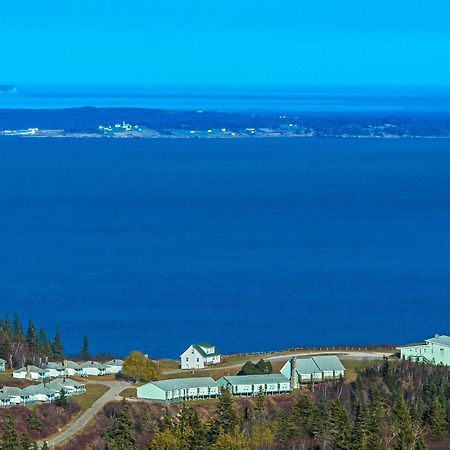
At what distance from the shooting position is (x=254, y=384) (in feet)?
143

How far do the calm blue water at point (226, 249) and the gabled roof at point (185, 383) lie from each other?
416 inches

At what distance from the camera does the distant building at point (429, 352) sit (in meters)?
47.5

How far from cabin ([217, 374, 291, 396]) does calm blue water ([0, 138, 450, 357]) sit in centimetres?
1059

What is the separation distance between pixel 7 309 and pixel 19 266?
11962 millimetres

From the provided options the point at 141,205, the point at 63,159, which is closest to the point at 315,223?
the point at 141,205

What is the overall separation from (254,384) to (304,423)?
3953mm

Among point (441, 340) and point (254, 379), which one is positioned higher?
point (441, 340)

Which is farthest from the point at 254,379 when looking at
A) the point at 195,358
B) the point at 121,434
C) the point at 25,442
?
the point at 25,442

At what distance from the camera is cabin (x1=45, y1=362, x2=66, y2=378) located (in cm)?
4501

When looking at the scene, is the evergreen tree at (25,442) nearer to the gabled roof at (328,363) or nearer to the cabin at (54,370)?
the cabin at (54,370)

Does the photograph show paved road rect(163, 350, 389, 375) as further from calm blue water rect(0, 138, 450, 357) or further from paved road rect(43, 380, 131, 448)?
calm blue water rect(0, 138, 450, 357)

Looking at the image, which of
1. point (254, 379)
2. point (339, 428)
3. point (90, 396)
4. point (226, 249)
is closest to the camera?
point (339, 428)

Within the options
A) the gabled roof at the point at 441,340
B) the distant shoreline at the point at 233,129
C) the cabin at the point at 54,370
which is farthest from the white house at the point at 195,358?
the distant shoreline at the point at 233,129

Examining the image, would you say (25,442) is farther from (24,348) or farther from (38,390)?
(24,348)
